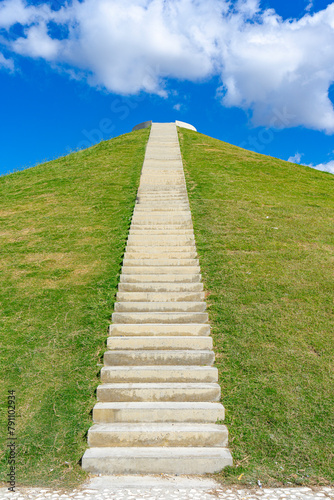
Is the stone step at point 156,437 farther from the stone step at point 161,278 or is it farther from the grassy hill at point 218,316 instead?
the stone step at point 161,278

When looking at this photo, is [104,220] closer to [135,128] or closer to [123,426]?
[123,426]

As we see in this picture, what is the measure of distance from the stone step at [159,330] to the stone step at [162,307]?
0.52 metres

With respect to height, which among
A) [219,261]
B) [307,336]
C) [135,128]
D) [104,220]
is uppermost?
[135,128]

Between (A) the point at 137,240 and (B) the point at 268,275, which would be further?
(A) the point at 137,240

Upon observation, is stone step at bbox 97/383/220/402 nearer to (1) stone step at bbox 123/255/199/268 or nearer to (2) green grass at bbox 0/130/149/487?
(2) green grass at bbox 0/130/149/487

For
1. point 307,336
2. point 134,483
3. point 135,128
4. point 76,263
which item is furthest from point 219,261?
point 135,128

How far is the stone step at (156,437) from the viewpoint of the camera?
3953 millimetres

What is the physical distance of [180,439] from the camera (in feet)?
13.1

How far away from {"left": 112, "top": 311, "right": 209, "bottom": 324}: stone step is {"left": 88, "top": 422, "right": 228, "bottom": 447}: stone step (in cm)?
194

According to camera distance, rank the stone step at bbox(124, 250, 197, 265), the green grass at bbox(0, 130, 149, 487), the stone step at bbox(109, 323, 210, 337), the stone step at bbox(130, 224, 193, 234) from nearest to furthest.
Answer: the green grass at bbox(0, 130, 149, 487), the stone step at bbox(109, 323, 210, 337), the stone step at bbox(124, 250, 197, 265), the stone step at bbox(130, 224, 193, 234)

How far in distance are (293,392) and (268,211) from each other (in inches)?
266

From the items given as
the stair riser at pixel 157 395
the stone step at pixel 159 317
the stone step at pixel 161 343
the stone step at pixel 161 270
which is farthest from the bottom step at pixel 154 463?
the stone step at pixel 161 270

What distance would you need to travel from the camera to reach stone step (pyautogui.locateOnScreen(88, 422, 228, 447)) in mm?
3953

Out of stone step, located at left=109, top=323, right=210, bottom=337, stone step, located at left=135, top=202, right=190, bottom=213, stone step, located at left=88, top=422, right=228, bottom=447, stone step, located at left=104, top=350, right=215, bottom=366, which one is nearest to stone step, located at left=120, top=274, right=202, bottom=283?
stone step, located at left=109, top=323, right=210, bottom=337
